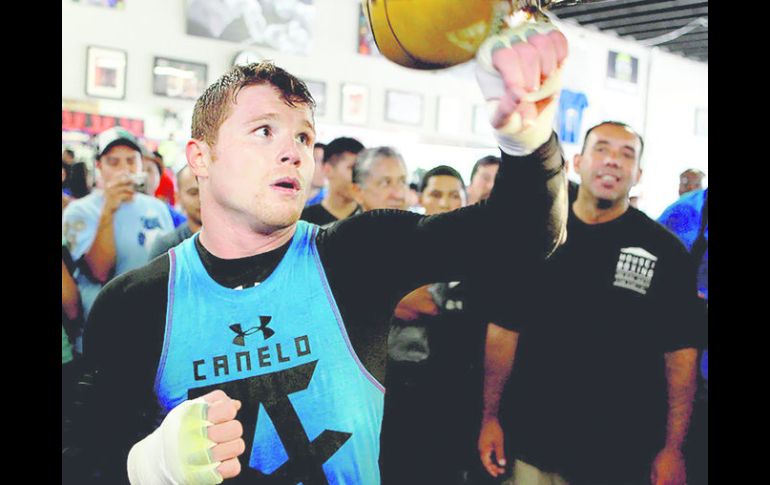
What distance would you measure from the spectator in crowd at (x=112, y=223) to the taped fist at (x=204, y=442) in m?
1.86

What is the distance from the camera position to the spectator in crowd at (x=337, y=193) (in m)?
3.64

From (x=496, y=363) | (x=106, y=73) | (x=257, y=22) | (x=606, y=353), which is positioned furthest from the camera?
(x=257, y=22)

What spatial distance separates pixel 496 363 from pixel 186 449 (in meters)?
1.50

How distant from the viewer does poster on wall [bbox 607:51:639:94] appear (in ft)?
34.5

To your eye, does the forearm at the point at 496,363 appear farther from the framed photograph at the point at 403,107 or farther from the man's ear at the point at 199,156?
the framed photograph at the point at 403,107

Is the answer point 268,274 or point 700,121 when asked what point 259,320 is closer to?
point 268,274

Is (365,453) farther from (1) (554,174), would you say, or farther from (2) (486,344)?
(2) (486,344)

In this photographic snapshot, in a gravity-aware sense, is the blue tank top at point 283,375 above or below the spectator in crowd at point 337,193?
below

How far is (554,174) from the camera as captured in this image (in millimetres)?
1137

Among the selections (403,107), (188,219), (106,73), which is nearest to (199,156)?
(188,219)

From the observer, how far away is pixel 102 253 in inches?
121

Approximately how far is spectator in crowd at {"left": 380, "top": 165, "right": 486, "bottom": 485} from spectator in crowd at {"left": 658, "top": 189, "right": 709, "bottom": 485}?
1140 mm

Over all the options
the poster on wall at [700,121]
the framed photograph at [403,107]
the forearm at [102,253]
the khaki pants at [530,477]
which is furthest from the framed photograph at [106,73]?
Answer: the poster on wall at [700,121]
